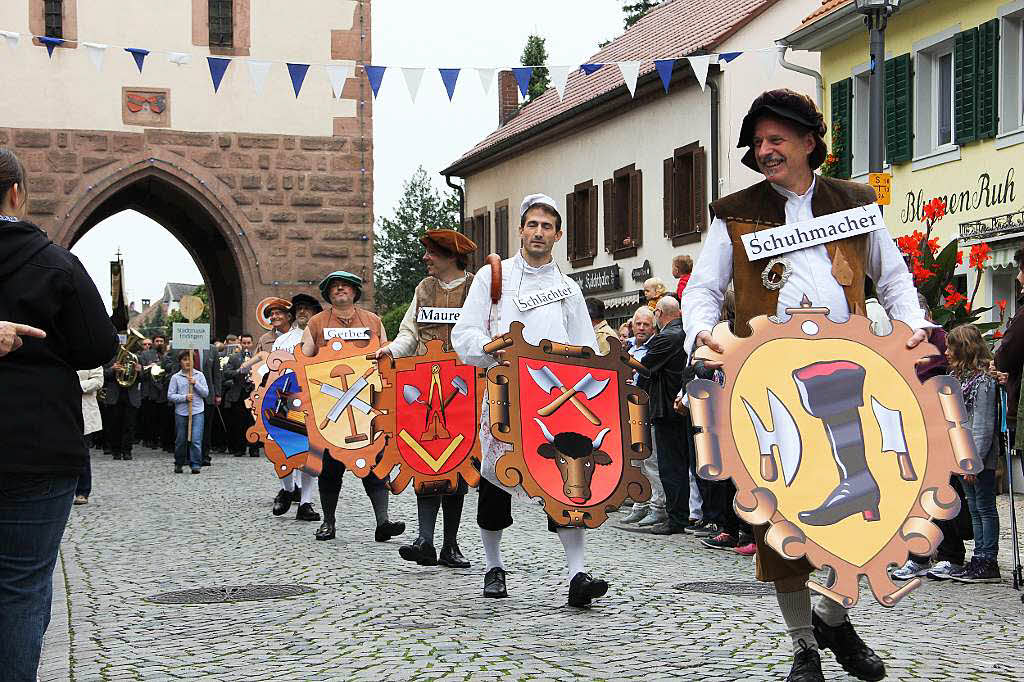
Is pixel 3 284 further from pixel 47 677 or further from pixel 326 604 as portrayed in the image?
pixel 326 604

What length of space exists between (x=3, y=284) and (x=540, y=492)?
340cm

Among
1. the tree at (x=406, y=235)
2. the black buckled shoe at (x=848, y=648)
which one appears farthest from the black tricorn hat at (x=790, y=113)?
the tree at (x=406, y=235)

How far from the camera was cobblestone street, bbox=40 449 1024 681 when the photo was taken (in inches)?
248

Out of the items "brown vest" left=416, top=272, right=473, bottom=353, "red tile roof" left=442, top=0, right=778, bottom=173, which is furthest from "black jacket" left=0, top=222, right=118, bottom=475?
"red tile roof" left=442, top=0, right=778, bottom=173

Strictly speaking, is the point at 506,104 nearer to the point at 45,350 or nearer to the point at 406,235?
the point at 45,350

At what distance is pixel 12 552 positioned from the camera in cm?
474

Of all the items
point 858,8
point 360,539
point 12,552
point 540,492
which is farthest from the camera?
point 858,8

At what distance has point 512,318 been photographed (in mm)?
8180

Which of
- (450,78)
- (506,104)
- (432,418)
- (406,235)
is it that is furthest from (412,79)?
(406,235)

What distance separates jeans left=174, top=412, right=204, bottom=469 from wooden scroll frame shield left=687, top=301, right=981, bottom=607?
16505 millimetres

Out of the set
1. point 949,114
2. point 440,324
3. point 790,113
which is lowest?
point 440,324

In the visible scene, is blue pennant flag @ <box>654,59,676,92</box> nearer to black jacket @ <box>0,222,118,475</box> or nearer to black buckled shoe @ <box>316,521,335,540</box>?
black buckled shoe @ <box>316,521,335,540</box>

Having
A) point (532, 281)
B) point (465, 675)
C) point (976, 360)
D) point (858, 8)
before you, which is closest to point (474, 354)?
point (532, 281)

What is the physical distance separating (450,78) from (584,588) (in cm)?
1221
